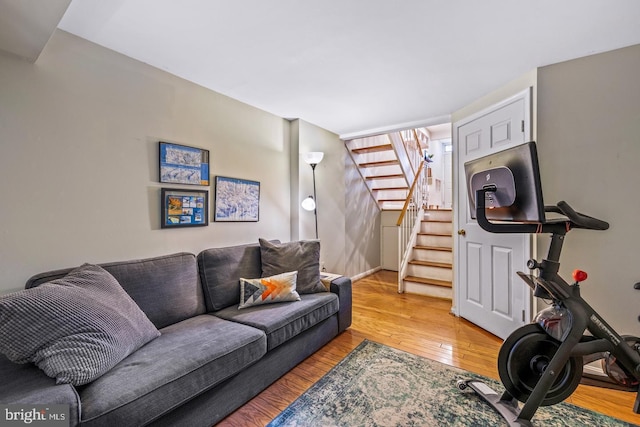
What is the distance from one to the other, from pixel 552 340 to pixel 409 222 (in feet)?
9.56

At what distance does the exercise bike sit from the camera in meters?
1.34

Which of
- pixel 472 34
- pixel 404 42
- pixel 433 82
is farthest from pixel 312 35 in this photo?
pixel 433 82

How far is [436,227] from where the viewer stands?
4.33 metres

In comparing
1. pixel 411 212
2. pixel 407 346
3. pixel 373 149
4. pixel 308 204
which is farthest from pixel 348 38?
pixel 411 212

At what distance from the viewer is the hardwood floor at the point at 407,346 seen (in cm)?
163

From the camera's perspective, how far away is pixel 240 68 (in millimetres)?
2092

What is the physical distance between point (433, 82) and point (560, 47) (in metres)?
0.81

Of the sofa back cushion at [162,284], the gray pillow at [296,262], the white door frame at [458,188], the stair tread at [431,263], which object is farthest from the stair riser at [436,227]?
the sofa back cushion at [162,284]

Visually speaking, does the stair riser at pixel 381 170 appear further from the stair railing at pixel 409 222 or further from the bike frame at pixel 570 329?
the bike frame at pixel 570 329

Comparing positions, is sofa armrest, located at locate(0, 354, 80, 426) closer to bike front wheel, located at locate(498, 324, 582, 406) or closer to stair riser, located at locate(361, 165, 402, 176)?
bike front wheel, located at locate(498, 324, 582, 406)

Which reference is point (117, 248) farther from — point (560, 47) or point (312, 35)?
point (560, 47)

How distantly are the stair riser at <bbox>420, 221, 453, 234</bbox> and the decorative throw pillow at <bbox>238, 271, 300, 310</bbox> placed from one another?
114 inches

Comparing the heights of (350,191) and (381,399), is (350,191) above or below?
above

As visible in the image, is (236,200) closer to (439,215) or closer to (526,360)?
(526,360)
